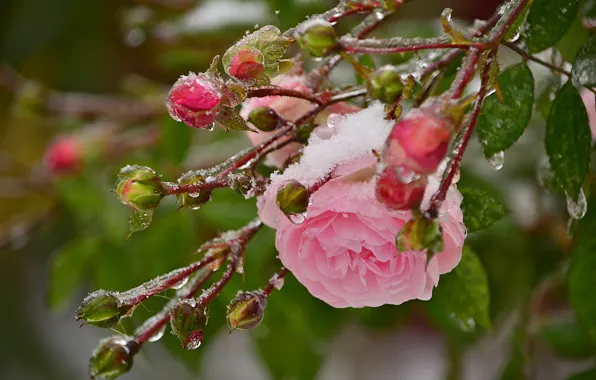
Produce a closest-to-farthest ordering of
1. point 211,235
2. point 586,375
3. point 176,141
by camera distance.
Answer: point 586,375
point 176,141
point 211,235

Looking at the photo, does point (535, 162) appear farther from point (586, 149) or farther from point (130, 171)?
point (130, 171)

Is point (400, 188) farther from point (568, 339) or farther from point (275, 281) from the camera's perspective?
point (568, 339)

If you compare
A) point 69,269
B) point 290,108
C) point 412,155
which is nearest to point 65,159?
point 69,269

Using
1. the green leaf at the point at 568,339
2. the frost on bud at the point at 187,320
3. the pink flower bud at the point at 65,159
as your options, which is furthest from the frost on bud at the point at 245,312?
the pink flower bud at the point at 65,159

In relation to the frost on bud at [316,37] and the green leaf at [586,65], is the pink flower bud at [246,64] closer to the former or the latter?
the frost on bud at [316,37]

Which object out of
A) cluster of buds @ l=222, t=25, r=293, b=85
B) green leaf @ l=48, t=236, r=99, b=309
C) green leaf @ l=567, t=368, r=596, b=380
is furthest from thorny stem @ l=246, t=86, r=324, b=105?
green leaf @ l=48, t=236, r=99, b=309

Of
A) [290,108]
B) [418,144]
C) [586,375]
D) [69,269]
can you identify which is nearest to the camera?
[418,144]
